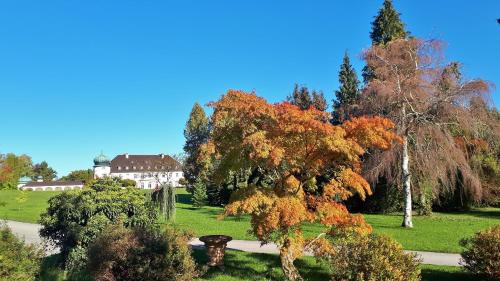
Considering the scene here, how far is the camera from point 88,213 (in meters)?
11.6

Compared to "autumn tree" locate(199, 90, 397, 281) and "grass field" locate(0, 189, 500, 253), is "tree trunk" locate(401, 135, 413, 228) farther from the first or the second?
"autumn tree" locate(199, 90, 397, 281)

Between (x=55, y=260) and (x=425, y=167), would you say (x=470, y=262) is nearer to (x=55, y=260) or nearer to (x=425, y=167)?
(x=425, y=167)

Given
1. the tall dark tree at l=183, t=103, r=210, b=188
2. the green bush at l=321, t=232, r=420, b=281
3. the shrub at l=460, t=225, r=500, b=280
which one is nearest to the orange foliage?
the green bush at l=321, t=232, r=420, b=281

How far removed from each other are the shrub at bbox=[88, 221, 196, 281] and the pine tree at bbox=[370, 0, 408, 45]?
29506mm

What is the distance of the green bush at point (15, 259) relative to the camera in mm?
7422

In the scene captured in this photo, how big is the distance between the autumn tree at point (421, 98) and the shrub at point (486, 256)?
29.7ft

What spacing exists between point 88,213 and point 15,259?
385 centimetres

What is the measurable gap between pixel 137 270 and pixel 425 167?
15.0 meters

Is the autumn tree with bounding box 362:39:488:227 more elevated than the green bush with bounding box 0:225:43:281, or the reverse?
the autumn tree with bounding box 362:39:488:227

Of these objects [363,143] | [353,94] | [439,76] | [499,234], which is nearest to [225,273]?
[363,143]

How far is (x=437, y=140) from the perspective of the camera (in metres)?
18.2

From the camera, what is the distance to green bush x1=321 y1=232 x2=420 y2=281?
826 cm

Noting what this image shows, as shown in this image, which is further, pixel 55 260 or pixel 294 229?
pixel 55 260

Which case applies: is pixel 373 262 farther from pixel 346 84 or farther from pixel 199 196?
pixel 346 84
